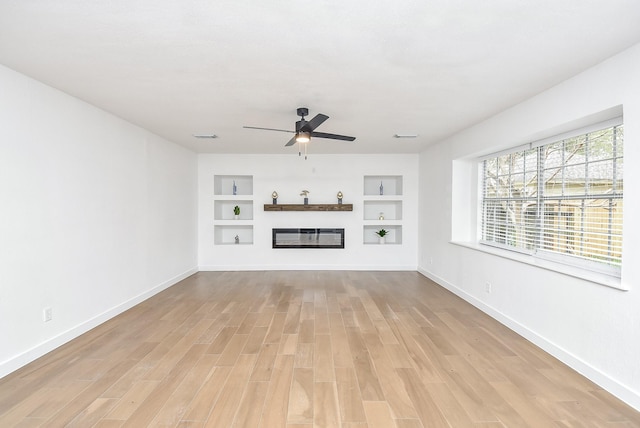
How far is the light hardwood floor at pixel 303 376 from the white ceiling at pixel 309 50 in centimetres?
237

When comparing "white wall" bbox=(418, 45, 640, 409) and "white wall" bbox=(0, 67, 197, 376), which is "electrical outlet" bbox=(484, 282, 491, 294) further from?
"white wall" bbox=(0, 67, 197, 376)

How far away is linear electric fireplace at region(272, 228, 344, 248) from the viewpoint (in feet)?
21.5

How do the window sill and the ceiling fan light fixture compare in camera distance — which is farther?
the ceiling fan light fixture

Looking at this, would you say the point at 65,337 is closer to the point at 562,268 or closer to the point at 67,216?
the point at 67,216

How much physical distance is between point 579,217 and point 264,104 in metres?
3.19

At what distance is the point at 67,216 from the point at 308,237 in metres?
4.13

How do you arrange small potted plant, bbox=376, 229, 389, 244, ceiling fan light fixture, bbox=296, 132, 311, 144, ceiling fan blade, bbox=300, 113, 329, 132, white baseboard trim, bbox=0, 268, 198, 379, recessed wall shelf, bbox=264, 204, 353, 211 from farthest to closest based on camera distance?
small potted plant, bbox=376, 229, 389, 244 → recessed wall shelf, bbox=264, 204, 353, 211 → ceiling fan light fixture, bbox=296, 132, 311, 144 → ceiling fan blade, bbox=300, 113, 329, 132 → white baseboard trim, bbox=0, 268, 198, 379

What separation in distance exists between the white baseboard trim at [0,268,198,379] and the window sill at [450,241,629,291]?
4544mm

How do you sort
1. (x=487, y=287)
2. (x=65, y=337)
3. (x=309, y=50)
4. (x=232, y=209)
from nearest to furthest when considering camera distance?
(x=309, y=50) < (x=65, y=337) < (x=487, y=287) < (x=232, y=209)

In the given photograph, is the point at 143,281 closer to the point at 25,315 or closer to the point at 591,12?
the point at 25,315

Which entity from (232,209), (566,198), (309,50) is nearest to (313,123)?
(309,50)

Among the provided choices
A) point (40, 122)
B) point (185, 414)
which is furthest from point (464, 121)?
point (40, 122)

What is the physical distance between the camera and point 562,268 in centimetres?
289

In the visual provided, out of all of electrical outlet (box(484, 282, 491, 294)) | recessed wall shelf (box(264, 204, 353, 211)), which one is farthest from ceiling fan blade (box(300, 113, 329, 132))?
recessed wall shelf (box(264, 204, 353, 211))
